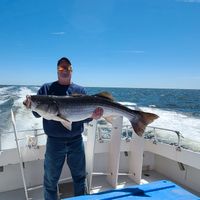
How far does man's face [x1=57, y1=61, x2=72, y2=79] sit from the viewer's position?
294 centimetres

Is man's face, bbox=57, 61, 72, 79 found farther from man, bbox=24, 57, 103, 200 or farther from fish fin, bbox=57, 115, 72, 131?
fish fin, bbox=57, 115, 72, 131

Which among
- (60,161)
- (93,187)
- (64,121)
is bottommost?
(93,187)

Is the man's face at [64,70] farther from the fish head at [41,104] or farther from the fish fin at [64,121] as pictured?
the fish fin at [64,121]

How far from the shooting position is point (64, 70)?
2939 mm

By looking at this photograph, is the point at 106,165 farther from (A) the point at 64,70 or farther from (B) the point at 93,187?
(A) the point at 64,70

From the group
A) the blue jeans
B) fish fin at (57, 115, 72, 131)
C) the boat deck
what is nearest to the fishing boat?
the boat deck

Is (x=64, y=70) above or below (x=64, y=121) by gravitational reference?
above

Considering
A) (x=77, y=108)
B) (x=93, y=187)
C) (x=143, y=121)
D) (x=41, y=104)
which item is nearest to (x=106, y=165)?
(x=93, y=187)

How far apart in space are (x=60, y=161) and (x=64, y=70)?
40.0 inches

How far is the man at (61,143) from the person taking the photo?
9.48ft

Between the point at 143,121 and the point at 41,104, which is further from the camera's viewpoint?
the point at 143,121

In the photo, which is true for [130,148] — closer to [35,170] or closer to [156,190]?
[35,170]

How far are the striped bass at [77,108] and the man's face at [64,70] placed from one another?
0.37 metres

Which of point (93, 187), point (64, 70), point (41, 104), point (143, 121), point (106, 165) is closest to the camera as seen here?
point (41, 104)
